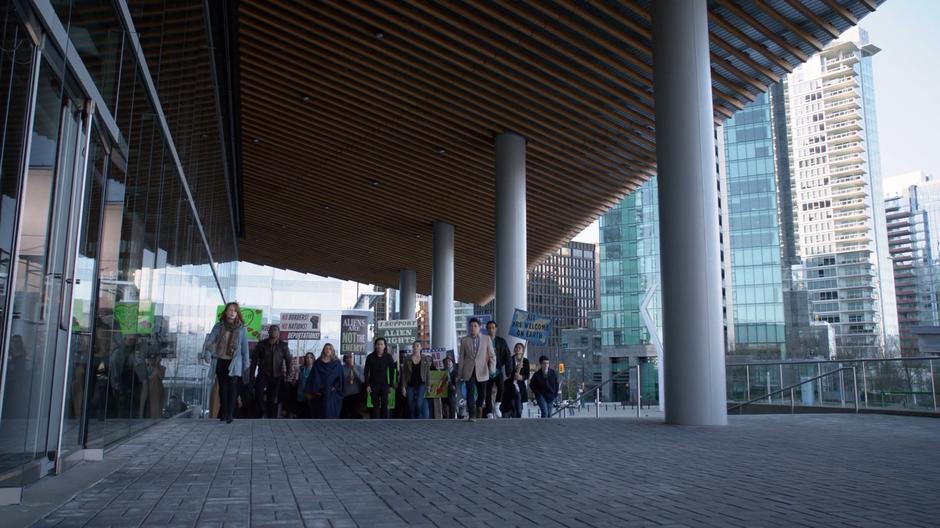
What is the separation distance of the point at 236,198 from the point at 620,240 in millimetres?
59125

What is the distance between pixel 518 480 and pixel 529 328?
10862 mm

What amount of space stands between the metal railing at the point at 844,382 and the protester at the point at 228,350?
452 inches

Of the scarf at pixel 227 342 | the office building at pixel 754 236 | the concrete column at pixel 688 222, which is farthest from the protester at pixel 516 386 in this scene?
the office building at pixel 754 236

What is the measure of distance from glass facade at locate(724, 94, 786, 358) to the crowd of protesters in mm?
70973

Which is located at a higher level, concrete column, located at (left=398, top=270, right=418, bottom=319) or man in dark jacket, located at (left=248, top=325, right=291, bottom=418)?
concrete column, located at (left=398, top=270, right=418, bottom=319)

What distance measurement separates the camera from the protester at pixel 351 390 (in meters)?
15.6

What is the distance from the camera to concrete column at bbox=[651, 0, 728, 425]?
417 inches

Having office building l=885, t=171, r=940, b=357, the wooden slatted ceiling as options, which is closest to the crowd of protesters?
the wooden slatted ceiling

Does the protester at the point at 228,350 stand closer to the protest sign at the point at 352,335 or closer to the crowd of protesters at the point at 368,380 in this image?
the crowd of protesters at the point at 368,380

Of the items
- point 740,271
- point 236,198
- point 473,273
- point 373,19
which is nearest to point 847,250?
point 740,271

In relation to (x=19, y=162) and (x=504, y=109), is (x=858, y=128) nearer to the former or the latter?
(x=504, y=109)

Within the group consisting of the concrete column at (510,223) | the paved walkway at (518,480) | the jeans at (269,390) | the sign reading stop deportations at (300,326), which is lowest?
the paved walkway at (518,480)

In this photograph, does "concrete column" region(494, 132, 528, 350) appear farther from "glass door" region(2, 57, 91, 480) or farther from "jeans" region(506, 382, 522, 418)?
"glass door" region(2, 57, 91, 480)

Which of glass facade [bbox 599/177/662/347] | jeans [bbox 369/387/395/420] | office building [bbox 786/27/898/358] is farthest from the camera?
office building [bbox 786/27/898/358]
